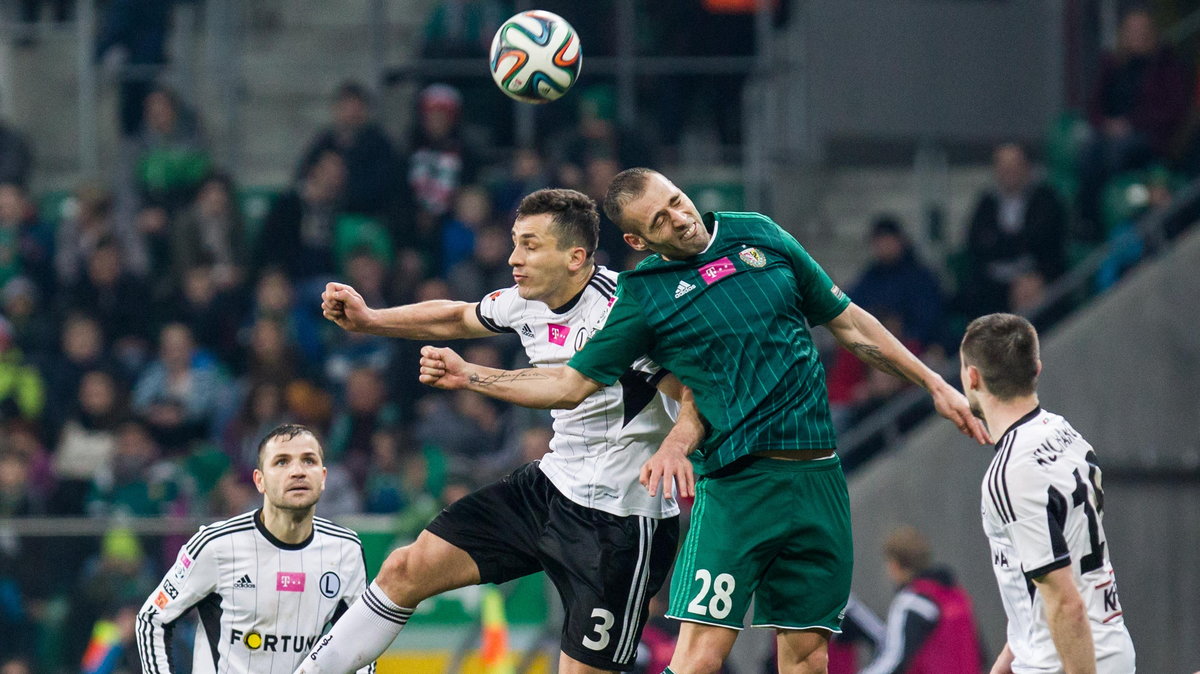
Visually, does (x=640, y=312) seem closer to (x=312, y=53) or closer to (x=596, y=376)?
(x=596, y=376)

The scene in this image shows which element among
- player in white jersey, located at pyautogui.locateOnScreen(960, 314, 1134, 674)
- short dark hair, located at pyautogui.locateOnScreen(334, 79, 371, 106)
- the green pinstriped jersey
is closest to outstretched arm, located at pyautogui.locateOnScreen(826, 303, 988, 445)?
the green pinstriped jersey

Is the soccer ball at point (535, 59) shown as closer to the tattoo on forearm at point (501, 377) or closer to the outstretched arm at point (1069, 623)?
the tattoo on forearm at point (501, 377)

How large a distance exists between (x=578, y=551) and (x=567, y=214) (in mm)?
1252

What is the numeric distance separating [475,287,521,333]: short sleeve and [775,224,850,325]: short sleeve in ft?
3.56

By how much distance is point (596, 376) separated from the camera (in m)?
6.46

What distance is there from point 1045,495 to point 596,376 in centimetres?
163

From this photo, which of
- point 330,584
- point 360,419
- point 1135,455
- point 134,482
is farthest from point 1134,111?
point 330,584

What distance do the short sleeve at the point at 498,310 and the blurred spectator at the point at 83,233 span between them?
8.07 metres

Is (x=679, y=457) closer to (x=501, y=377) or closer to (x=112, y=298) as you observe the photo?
(x=501, y=377)

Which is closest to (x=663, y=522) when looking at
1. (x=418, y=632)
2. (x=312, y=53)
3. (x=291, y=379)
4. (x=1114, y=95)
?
(x=418, y=632)

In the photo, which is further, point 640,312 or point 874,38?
point 874,38

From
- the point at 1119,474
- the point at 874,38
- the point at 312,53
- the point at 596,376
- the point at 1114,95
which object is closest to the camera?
the point at 596,376

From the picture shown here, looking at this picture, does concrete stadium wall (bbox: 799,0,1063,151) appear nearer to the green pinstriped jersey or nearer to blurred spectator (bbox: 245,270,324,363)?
blurred spectator (bbox: 245,270,324,363)

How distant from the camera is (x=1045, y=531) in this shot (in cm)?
565
